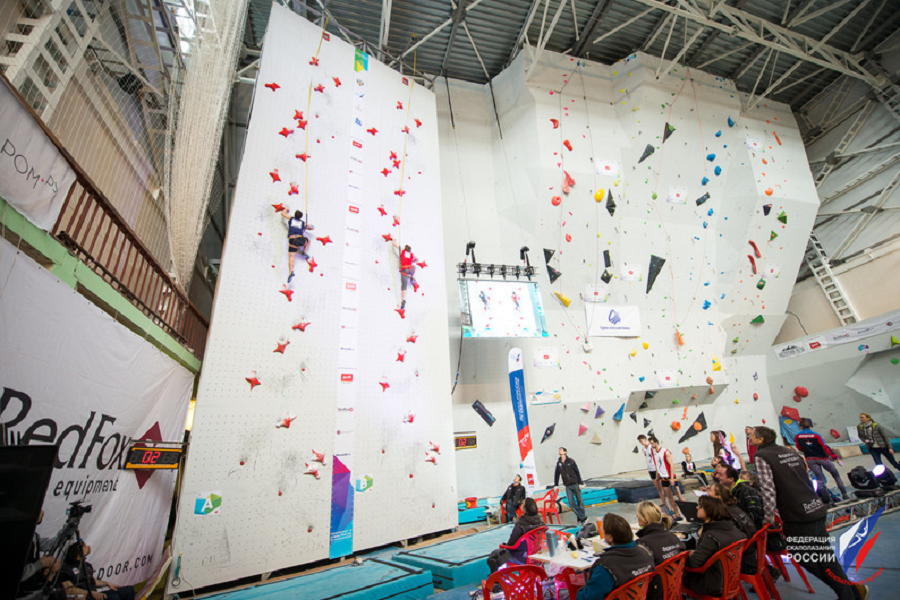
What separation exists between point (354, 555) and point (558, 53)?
29.0 feet

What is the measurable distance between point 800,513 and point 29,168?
14.1 ft

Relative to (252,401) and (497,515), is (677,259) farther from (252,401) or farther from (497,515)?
(252,401)

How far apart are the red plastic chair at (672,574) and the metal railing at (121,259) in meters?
3.59

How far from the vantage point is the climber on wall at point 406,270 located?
5551mm

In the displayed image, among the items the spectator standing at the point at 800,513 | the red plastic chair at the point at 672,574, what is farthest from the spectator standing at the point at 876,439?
the red plastic chair at the point at 672,574

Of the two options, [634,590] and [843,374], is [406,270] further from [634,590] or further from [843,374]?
[843,374]

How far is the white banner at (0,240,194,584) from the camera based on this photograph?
6.30 ft

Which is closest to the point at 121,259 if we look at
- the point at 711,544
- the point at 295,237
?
the point at 295,237

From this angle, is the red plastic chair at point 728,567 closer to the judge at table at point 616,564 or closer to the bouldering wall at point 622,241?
the judge at table at point 616,564

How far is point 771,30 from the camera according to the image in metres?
7.78

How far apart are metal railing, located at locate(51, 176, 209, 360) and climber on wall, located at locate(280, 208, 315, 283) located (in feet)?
3.77

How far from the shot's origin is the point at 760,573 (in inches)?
99.6

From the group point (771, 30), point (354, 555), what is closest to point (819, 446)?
point (354, 555)

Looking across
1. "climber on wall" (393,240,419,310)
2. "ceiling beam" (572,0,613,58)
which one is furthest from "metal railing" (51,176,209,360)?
"ceiling beam" (572,0,613,58)
